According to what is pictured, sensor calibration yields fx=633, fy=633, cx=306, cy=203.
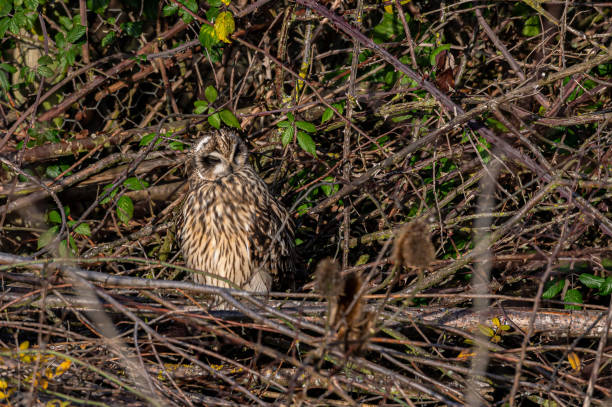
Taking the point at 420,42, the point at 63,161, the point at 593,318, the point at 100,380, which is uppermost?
the point at 420,42

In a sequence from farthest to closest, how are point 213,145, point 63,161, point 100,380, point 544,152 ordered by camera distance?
1. point 63,161
2. point 544,152
3. point 213,145
4. point 100,380

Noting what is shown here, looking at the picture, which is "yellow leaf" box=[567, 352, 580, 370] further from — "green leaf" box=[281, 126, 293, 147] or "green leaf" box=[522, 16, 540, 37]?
"green leaf" box=[522, 16, 540, 37]

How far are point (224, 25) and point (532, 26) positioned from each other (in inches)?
67.8

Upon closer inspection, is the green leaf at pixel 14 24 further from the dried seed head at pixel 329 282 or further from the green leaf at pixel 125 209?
the dried seed head at pixel 329 282

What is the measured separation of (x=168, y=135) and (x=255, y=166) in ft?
1.71

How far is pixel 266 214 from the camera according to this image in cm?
303

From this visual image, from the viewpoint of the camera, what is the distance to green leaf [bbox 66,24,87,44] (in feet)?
10.4

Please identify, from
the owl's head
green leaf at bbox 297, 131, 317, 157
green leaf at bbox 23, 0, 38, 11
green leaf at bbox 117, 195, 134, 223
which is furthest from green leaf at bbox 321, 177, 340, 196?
green leaf at bbox 23, 0, 38, 11

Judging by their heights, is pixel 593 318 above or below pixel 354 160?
below

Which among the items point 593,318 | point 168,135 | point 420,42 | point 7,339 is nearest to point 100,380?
point 7,339

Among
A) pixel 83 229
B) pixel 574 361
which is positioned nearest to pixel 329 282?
pixel 574 361

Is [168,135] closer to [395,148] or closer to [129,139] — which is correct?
[129,139]

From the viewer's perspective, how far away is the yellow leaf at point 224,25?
9.57 feet

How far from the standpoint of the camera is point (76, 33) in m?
3.18
